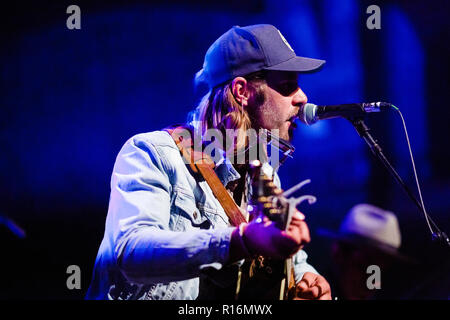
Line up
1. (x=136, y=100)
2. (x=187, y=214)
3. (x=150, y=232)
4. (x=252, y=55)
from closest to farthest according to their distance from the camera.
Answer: (x=150, y=232) < (x=187, y=214) < (x=252, y=55) < (x=136, y=100)

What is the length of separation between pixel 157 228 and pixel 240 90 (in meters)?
0.99

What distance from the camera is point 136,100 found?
363 centimetres

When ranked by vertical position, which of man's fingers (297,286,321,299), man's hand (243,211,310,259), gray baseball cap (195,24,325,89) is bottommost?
man's fingers (297,286,321,299)

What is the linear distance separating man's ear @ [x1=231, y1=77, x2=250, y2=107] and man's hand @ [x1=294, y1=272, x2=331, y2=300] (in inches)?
41.4

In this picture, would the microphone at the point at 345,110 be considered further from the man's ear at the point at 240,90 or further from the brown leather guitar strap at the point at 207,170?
the brown leather guitar strap at the point at 207,170

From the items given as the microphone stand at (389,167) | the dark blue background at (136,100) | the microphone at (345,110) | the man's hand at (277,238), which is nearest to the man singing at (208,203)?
the man's hand at (277,238)

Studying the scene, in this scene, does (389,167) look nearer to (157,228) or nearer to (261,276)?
(261,276)

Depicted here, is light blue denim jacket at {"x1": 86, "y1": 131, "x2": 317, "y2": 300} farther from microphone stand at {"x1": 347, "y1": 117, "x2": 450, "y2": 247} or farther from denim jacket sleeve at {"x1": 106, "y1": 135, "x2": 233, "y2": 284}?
microphone stand at {"x1": 347, "y1": 117, "x2": 450, "y2": 247}

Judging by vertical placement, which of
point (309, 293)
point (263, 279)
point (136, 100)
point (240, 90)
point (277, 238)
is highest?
point (240, 90)

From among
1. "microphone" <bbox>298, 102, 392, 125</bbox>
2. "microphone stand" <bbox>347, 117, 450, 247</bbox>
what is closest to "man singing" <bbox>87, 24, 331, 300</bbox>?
"microphone" <bbox>298, 102, 392, 125</bbox>

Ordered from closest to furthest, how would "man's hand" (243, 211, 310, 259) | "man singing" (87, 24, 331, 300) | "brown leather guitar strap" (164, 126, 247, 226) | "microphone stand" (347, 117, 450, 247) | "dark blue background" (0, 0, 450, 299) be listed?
1. "man's hand" (243, 211, 310, 259)
2. "man singing" (87, 24, 331, 300)
3. "microphone stand" (347, 117, 450, 247)
4. "brown leather guitar strap" (164, 126, 247, 226)
5. "dark blue background" (0, 0, 450, 299)

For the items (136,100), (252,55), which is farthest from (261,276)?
(136,100)

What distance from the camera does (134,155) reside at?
2076mm

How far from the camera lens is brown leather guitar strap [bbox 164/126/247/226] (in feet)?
7.20
